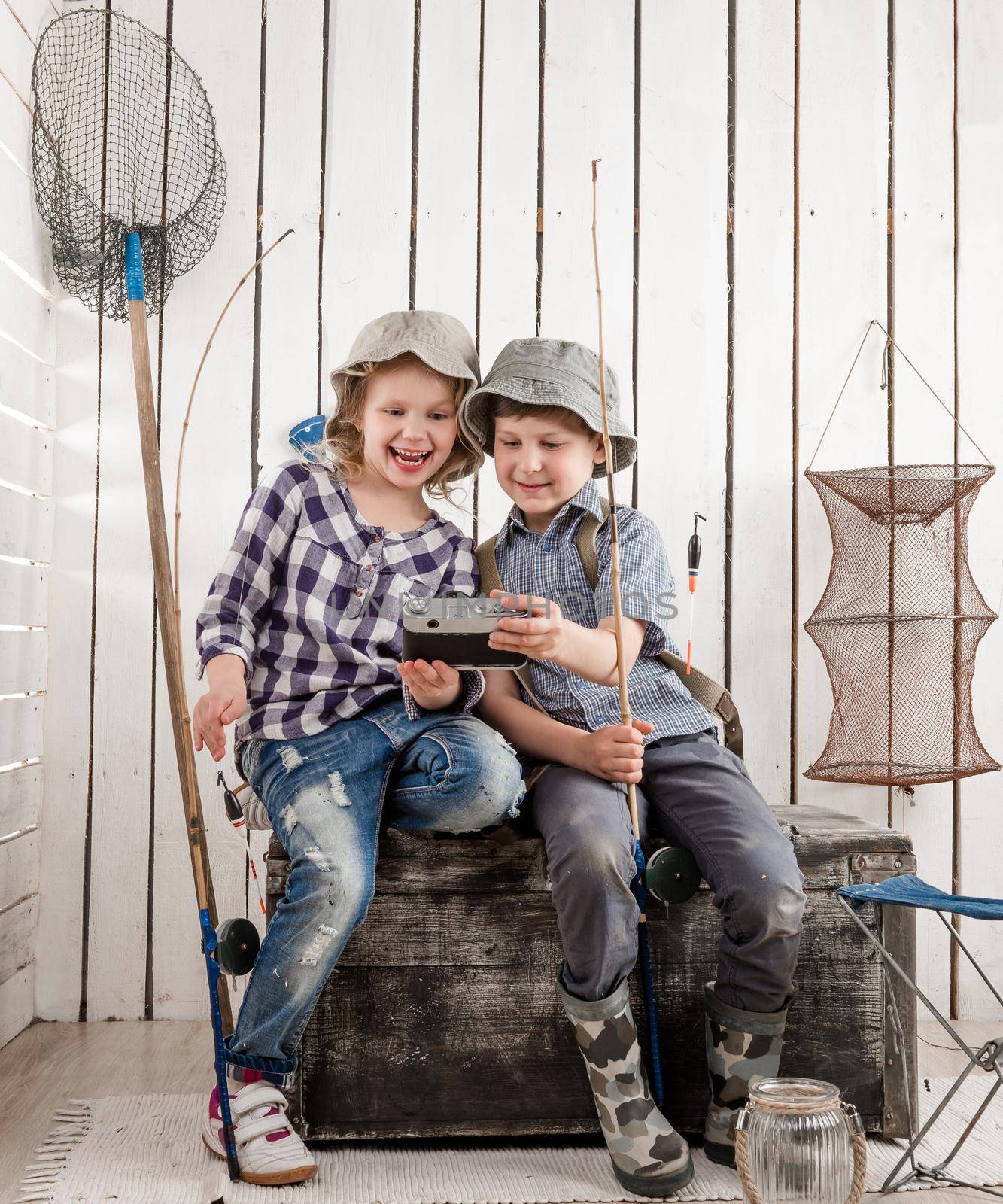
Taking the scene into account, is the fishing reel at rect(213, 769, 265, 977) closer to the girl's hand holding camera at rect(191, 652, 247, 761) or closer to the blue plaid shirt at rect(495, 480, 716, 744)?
the girl's hand holding camera at rect(191, 652, 247, 761)

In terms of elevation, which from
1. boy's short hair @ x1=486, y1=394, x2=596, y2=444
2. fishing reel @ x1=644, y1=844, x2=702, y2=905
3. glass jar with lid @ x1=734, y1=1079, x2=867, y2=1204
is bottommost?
glass jar with lid @ x1=734, y1=1079, x2=867, y2=1204

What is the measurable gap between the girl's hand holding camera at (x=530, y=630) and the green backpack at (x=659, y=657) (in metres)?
0.24

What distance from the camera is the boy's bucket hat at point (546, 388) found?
5.34 feet

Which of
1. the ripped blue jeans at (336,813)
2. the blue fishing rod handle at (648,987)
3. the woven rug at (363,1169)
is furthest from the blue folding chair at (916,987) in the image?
the ripped blue jeans at (336,813)

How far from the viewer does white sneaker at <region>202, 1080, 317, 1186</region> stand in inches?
54.0

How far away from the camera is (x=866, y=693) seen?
81.9 inches

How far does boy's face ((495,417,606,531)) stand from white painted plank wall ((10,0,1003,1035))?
1.71 feet

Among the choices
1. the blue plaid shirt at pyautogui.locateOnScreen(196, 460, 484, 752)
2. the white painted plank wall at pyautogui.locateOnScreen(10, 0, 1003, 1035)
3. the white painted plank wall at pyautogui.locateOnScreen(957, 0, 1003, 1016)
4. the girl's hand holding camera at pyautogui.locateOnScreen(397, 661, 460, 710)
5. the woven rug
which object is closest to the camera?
the woven rug

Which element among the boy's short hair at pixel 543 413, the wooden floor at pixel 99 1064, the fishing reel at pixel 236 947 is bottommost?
the wooden floor at pixel 99 1064

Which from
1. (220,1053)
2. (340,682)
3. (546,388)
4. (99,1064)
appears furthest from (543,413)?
(99,1064)

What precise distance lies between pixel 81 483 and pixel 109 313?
34cm

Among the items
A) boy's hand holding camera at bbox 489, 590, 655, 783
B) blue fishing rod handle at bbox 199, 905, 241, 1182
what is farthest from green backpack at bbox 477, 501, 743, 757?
blue fishing rod handle at bbox 199, 905, 241, 1182

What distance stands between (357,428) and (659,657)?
1.95 feet

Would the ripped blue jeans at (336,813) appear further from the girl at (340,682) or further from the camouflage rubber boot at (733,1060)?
the camouflage rubber boot at (733,1060)
